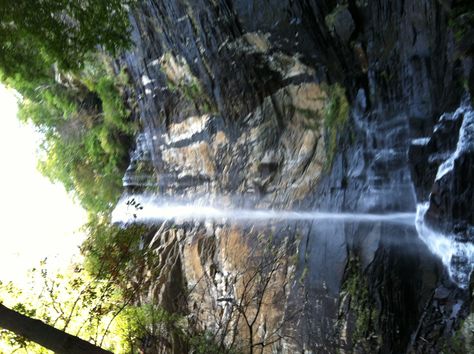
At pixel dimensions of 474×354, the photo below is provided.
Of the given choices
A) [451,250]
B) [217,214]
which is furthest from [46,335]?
[217,214]

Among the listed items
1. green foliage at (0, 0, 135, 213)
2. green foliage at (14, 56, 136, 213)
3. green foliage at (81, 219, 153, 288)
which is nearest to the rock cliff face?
green foliage at (0, 0, 135, 213)

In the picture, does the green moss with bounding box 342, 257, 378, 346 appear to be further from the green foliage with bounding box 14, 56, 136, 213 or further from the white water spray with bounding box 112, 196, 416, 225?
the green foliage with bounding box 14, 56, 136, 213

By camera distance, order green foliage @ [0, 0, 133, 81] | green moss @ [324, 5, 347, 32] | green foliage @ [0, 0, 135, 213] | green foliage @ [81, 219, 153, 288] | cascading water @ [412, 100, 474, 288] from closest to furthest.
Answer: green foliage @ [0, 0, 133, 81] → cascading water @ [412, 100, 474, 288] → green foliage @ [81, 219, 153, 288] → green moss @ [324, 5, 347, 32] → green foliage @ [0, 0, 135, 213]

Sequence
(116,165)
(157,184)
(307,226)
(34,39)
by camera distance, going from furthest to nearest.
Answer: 1. (116,165)
2. (157,184)
3. (307,226)
4. (34,39)

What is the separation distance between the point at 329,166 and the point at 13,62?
21.6 ft

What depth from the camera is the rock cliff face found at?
773cm

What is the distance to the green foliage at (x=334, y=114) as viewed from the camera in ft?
32.7

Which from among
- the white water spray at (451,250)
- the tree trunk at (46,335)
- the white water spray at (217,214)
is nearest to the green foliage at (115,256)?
the white water spray at (217,214)

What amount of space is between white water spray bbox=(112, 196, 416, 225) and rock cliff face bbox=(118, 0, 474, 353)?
166mm

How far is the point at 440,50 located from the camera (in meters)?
7.96

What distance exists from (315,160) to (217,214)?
351cm

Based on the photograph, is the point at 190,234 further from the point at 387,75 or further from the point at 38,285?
the point at 387,75

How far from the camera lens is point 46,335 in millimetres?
4469

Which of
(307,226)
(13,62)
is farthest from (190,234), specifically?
(13,62)
